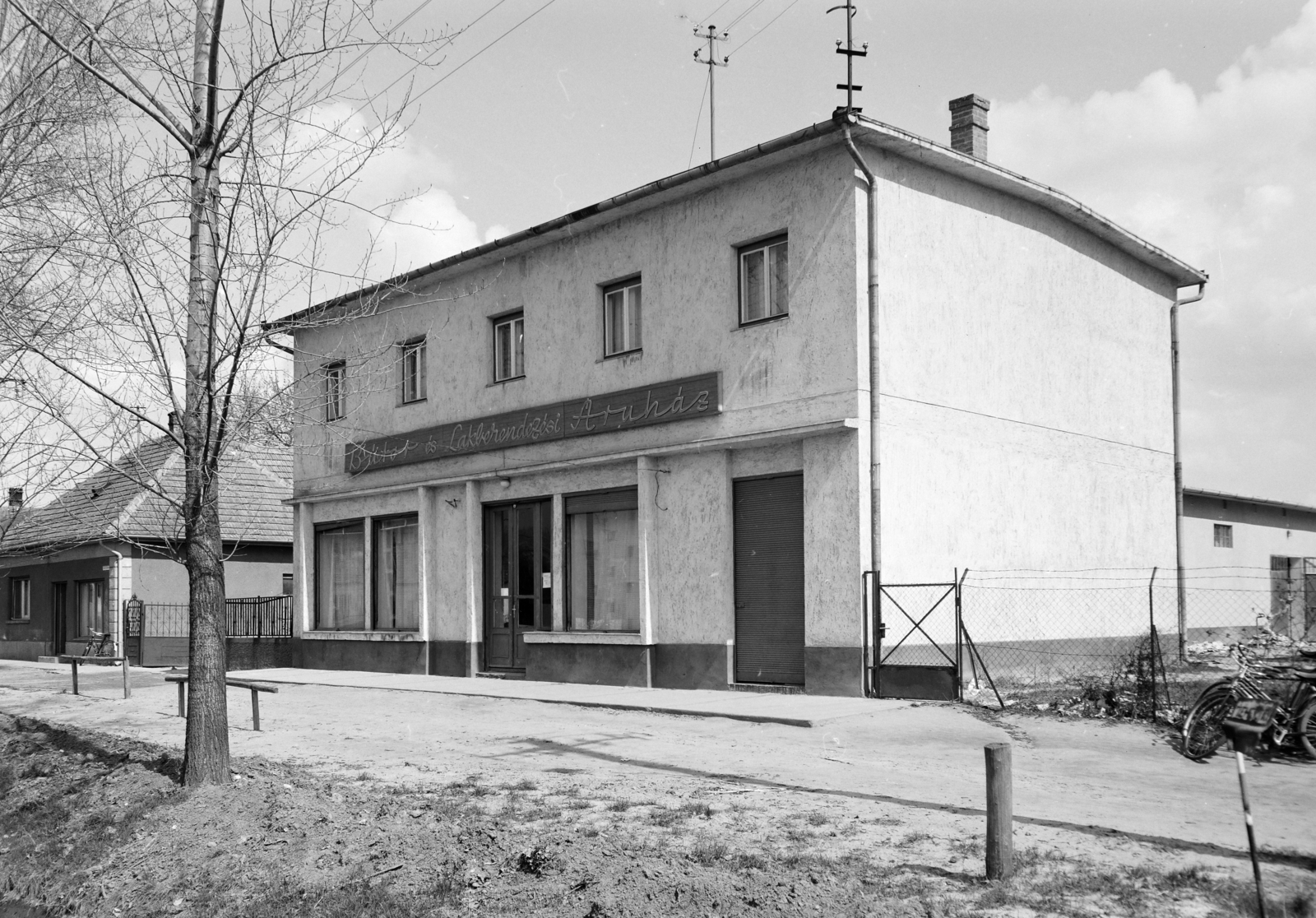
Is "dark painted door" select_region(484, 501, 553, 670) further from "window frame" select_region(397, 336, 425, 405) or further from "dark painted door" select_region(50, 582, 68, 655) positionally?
"dark painted door" select_region(50, 582, 68, 655)

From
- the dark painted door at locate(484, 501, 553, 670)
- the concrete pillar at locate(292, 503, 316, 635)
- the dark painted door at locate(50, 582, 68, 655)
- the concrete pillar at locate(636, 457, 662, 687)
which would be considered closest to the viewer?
the concrete pillar at locate(636, 457, 662, 687)

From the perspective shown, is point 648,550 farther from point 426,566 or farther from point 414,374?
point 414,374

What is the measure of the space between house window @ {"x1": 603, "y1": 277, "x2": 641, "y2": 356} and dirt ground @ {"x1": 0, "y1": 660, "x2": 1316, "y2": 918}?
7.52 m

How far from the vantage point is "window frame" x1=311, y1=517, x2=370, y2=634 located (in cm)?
2456

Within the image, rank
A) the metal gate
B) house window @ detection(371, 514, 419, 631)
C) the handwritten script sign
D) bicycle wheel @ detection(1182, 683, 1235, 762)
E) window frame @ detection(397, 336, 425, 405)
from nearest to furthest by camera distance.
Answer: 1. bicycle wheel @ detection(1182, 683, 1235, 762)
2. the metal gate
3. the handwritten script sign
4. house window @ detection(371, 514, 419, 631)
5. window frame @ detection(397, 336, 425, 405)

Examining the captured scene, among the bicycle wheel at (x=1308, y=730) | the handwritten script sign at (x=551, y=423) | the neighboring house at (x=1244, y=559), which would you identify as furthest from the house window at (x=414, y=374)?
the bicycle wheel at (x=1308, y=730)

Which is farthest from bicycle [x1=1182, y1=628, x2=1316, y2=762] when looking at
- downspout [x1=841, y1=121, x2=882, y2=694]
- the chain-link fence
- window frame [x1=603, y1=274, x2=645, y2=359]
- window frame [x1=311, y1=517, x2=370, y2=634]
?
window frame [x1=311, y1=517, x2=370, y2=634]

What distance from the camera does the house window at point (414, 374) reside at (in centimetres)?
2361

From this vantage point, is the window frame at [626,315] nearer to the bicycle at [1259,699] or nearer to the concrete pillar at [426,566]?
the concrete pillar at [426,566]

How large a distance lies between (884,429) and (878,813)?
27.3ft

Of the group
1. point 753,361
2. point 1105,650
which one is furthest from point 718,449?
point 1105,650

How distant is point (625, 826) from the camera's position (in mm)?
7918

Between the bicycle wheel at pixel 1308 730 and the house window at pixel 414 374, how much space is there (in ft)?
54.7

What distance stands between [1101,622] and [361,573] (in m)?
14.2
